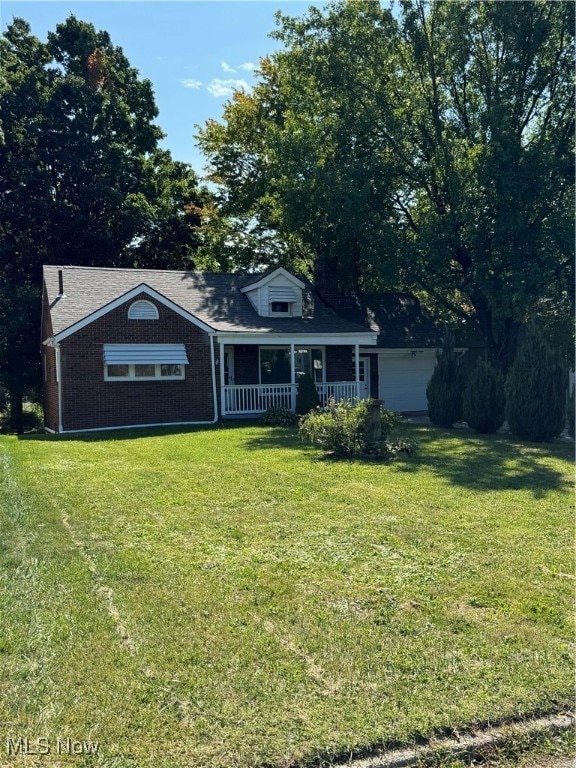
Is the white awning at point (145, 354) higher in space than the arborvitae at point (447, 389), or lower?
higher

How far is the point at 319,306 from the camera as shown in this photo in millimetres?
23438

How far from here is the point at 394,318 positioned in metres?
26.2

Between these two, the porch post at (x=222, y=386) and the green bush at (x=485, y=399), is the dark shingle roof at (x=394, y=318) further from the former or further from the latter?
the green bush at (x=485, y=399)

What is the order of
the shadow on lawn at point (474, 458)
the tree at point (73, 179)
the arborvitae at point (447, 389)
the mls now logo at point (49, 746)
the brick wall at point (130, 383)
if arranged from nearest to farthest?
1. the mls now logo at point (49, 746)
2. the shadow on lawn at point (474, 458)
3. the brick wall at point (130, 383)
4. the arborvitae at point (447, 389)
5. the tree at point (73, 179)

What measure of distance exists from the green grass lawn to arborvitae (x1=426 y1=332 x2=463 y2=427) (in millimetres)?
9085

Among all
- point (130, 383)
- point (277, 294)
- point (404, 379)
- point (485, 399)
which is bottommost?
point (485, 399)

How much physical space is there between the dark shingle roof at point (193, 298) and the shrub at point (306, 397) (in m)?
2.00

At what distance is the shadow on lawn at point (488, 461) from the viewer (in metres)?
9.53

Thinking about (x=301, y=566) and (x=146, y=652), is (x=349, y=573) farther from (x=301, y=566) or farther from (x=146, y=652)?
(x=146, y=652)

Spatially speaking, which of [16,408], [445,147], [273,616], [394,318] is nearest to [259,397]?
[394,318]

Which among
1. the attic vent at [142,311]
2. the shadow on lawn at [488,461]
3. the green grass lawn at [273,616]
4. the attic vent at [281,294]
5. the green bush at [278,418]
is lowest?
the shadow on lawn at [488,461]

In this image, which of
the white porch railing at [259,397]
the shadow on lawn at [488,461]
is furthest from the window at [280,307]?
the shadow on lawn at [488,461]

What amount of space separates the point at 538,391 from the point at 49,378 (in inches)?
598

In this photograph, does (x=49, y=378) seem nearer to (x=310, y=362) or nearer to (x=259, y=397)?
(x=259, y=397)
